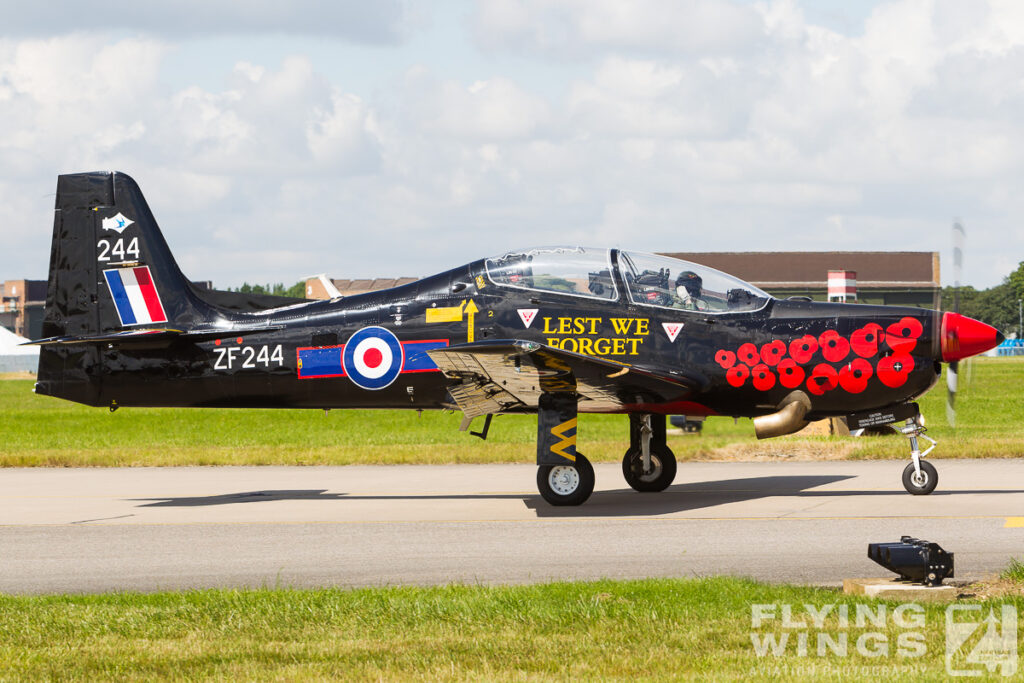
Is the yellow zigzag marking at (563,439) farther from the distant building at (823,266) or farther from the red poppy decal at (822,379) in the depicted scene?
the distant building at (823,266)

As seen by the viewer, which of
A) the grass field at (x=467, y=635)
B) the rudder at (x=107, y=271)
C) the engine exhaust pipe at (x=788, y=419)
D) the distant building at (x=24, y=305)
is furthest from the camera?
the distant building at (x=24, y=305)

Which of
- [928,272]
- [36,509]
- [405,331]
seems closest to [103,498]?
[36,509]

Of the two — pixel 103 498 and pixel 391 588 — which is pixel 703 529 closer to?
pixel 391 588

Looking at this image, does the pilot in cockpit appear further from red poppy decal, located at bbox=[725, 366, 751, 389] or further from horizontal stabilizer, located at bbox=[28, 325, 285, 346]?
horizontal stabilizer, located at bbox=[28, 325, 285, 346]

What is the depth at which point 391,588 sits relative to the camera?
27.5 ft

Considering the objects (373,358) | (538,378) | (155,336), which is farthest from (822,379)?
(155,336)

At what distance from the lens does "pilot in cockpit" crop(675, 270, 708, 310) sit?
1323cm

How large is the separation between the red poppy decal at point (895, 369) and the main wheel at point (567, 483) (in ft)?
11.8

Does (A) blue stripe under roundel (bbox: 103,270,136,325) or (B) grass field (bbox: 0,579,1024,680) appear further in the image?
(A) blue stripe under roundel (bbox: 103,270,136,325)

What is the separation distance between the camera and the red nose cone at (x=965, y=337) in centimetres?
1262

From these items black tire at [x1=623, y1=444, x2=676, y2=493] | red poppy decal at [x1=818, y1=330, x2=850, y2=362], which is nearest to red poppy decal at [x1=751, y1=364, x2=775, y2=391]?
red poppy decal at [x1=818, y1=330, x2=850, y2=362]

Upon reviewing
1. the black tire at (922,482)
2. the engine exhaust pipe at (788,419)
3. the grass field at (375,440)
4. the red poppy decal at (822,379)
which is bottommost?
the grass field at (375,440)

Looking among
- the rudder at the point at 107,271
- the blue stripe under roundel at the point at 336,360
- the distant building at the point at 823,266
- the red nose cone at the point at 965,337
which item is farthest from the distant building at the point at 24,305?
the red nose cone at the point at 965,337

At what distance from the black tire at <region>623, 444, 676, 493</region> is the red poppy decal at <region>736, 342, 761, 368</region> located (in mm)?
1921
